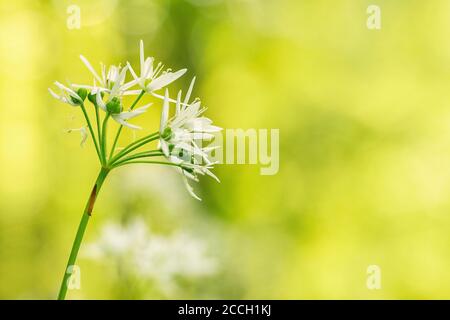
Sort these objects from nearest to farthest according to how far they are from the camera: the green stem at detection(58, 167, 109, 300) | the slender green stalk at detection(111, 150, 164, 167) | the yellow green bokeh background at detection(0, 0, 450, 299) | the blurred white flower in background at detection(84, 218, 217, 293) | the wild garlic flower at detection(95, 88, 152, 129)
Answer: the green stem at detection(58, 167, 109, 300)
the slender green stalk at detection(111, 150, 164, 167)
the wild garlic flower at detection(95, 88, 152, 129)
the blurred white flower in background at detection(84, 218, 217, 293)
the yellow green bokeh background at detection(0, 0, 450, 299)

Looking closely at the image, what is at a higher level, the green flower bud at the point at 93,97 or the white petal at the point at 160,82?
the white petal at the point at 160,82

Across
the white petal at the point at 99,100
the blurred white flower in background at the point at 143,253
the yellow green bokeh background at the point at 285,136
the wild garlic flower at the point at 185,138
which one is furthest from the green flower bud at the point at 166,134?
the yellow green bokeh background at the point at 285,136

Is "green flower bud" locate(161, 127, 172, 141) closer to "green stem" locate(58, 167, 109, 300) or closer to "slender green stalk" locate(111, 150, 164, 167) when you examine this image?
"slender green stalk" locate(111, 150, 164, 167)

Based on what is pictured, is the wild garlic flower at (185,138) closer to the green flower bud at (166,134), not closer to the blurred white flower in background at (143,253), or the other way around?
the green flower bud at (166,134)

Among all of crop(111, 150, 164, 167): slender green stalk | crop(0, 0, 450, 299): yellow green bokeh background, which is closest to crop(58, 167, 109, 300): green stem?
crop(111, 150, 164, 167): slender green stalk

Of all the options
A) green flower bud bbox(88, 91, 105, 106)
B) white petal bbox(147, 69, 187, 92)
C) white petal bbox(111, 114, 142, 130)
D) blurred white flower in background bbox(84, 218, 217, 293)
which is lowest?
blurred white flower in background bbox(84, 218, 217, 293)

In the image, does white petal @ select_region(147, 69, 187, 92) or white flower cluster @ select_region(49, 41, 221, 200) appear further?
white petal @ select_region(147, 69, 187, 92)
